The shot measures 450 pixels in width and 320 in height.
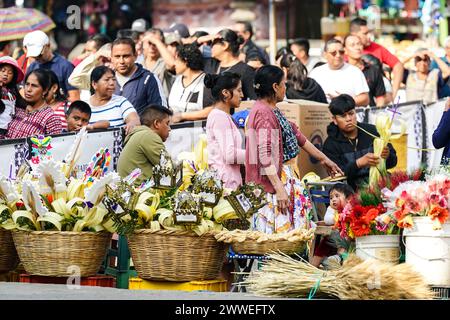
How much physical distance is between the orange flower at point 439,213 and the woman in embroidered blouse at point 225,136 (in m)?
2.56

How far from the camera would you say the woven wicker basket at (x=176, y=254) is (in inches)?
319

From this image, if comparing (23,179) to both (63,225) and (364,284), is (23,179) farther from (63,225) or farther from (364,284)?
(364,284)

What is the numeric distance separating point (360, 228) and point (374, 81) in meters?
7.29

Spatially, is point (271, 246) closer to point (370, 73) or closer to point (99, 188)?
point (99, 188)

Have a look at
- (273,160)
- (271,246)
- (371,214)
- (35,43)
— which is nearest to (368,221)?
(371,214)

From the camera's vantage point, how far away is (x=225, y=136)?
9.84 metres

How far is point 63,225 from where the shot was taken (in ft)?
27.4

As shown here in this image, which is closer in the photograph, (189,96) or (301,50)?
(189,96)

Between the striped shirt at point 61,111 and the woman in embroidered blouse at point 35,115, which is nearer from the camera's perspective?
the woman in embroidered blouse at point 35,115

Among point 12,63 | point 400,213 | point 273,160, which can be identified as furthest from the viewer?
point 12,63

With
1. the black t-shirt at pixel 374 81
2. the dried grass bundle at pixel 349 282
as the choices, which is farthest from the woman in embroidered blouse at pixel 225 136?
the black t-shirt at pixel 374 81

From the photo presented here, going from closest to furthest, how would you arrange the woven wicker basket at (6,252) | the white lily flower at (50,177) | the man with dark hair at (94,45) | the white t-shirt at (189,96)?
the white lily flower at (50,177), the woven wicker basket at (6,252), the white t-shirt at (189,96), the man with dark hair at (94,45)

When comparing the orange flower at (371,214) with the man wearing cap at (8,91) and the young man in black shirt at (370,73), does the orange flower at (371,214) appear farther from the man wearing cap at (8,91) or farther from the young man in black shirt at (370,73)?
the young man in black shirt at (370,73)
